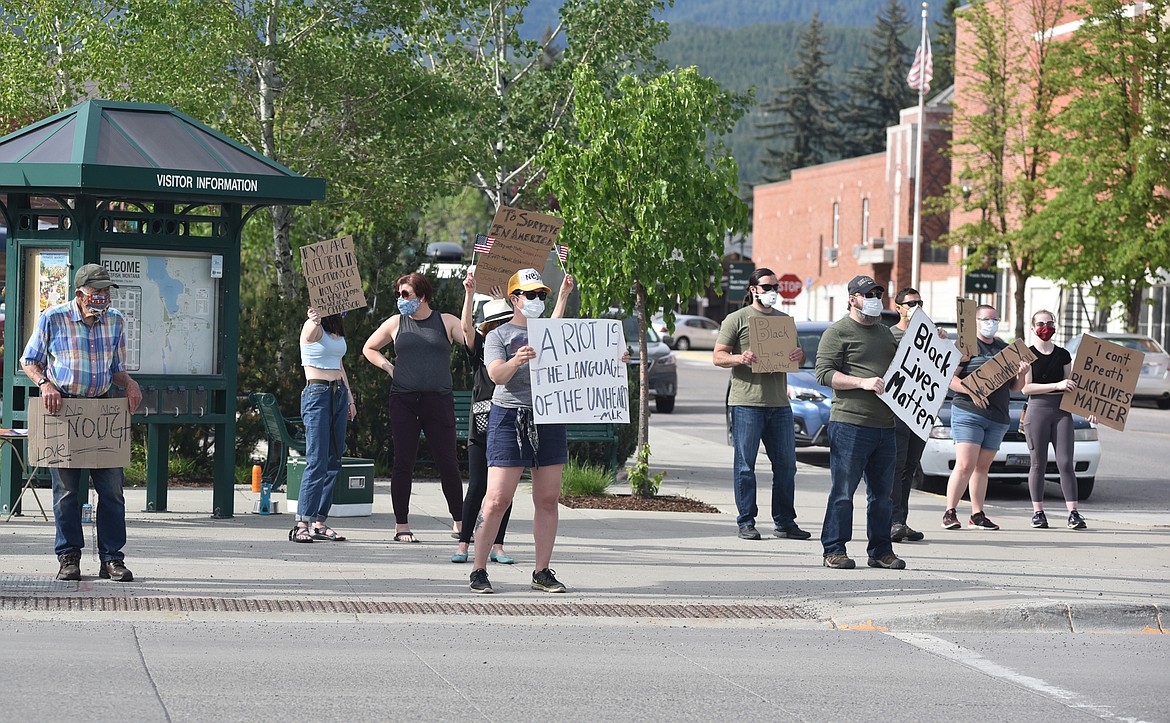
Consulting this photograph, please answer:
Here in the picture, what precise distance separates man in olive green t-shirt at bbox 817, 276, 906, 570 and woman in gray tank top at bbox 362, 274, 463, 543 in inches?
103

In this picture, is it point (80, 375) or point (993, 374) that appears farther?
point (993, 374)

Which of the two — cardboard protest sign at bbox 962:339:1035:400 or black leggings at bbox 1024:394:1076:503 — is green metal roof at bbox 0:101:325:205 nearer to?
cardboard protest sign at bbox 962:339:1035:400

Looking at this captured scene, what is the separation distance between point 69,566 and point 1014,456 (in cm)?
1028

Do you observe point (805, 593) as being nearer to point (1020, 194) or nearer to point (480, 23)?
point (480, 23)

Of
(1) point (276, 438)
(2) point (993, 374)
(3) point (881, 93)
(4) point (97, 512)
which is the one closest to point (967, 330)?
(2) point (993, 374)

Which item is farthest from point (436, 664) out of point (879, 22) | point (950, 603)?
point (879, 22)

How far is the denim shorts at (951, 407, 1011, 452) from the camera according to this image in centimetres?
1339

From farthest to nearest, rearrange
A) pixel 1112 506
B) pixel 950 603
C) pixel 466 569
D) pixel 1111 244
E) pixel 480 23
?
pixel 1111 244, pixel 480 23, pixel 1112 506, pixel 466 569, pixel 950 603

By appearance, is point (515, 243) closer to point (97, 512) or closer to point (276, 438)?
point (276, 438)

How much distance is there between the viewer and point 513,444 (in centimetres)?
929

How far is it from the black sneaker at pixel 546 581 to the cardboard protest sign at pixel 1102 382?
597 cm

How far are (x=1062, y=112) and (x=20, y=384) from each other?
34473mm

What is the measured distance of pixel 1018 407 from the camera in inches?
679

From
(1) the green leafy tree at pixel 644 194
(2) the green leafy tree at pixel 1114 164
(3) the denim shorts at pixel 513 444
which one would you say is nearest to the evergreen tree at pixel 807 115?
(2) the green leafy tree at pixel 1114 164
